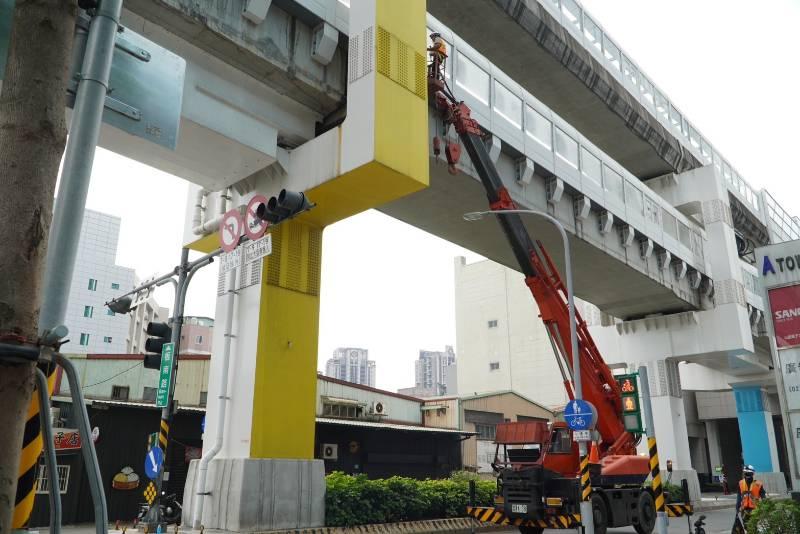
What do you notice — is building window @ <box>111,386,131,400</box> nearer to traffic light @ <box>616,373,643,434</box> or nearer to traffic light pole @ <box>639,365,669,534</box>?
traffic light @ <box>616,373,643,434</box>

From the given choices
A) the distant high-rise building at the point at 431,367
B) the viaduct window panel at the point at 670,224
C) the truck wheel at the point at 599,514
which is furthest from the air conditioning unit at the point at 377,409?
the distant high-rise building at the point at 431,367

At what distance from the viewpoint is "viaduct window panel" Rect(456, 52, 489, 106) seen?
17.8m

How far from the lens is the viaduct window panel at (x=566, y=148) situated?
71.5 feet

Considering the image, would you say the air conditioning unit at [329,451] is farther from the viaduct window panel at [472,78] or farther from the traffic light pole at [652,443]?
the traffic light pole at [652,443]

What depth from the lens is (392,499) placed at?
52.7 feet

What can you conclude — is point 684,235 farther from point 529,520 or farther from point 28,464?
point 28,464

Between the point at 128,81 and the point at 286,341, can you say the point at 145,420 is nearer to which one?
the point at 286,341

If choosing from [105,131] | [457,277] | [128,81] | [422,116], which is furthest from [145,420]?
[457,277]

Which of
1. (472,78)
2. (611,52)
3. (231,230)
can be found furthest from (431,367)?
(231,230)

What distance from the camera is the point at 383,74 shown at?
13.5 meters

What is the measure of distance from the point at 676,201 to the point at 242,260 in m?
28.2

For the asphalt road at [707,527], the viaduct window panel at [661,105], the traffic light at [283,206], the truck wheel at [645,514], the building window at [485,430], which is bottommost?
the asphalt road at [707,527]

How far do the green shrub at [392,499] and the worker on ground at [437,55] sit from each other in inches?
414

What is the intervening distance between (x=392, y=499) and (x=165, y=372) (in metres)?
6.68
